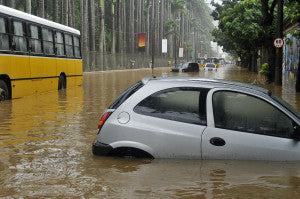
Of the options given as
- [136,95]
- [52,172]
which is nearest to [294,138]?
[136,95]

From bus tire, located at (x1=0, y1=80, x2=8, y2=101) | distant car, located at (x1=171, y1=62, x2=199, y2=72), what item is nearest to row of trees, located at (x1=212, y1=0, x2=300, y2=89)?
distant car, located at (x1=171, y1=62, x2=199, y2=72)

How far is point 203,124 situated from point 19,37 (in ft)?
40.0

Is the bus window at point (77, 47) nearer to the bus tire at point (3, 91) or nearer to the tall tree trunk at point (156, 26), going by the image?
the bus tire at point (3, 91)

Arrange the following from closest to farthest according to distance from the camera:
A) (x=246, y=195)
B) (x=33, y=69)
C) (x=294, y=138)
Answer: (x=246, y=195) < (x=294, y=138) < (x=33, y=69)

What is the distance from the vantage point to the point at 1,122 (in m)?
11.5

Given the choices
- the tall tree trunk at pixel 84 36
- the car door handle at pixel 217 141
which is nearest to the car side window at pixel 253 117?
the car door handle at pixel 217 141

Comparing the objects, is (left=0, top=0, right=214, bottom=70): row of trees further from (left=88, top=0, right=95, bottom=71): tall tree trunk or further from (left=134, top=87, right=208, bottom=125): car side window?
(left=134, top=87, right=208, bottom=125): car side window

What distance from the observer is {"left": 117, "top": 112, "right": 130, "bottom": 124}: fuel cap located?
20.2 ft

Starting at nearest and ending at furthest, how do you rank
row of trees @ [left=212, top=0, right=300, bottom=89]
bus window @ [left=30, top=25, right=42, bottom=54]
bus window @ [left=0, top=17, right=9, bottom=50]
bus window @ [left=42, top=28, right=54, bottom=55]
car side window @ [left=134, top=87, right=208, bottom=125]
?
1. car side window @ [left=134, top=87, right=208, bottom=125]
2. bus window @ [left=0, top=17, right=9, bottom=50]
3. bus window @ [left=30, top=25, right=42, bottom=54]
4. bus window @ [left=42, top=28, right=54, bottom=55]
5. row of trees @ [left=212, top=0, right=300, bottom=89]

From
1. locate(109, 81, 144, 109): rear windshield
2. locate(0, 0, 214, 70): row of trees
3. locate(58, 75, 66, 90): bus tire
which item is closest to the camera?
locate(109, 81, 144, 109): rear windshield

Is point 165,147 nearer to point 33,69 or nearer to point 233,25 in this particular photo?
point 33,69

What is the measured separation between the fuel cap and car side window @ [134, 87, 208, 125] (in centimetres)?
13

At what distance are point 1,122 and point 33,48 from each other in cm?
696

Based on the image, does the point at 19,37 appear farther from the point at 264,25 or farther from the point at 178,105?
the point at 264,25
